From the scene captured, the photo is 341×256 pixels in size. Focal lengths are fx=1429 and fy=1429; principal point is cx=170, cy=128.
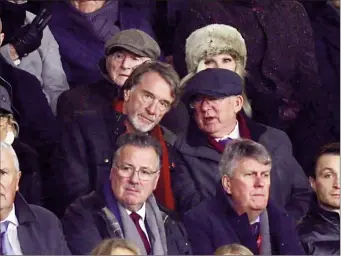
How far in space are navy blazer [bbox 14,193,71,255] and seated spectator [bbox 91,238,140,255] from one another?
0.79 feet

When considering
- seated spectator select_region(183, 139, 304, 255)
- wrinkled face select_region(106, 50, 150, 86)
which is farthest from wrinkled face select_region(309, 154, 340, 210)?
A: wrinkled face select_region(106, 50, 150, 86)

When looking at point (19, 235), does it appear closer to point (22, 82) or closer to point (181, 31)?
point (22, 82)

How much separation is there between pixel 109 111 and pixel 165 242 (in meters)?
0.69

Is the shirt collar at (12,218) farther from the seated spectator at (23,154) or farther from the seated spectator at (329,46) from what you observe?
the seated spectator at (329,46)

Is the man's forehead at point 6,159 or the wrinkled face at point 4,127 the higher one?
the wrinkled face at point 4,127

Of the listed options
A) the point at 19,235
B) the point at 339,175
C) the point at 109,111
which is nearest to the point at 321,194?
the point at 339,175

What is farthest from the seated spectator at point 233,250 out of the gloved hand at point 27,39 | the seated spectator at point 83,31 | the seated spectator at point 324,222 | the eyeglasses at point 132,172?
the gloved hand at point 27,39

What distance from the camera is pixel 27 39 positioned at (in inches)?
266

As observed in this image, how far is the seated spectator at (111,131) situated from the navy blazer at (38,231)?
0.32 m

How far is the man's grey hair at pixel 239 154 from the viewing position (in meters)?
6.43

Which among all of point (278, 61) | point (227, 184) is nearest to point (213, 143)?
point (227, 184)

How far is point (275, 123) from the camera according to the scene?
7145 mm

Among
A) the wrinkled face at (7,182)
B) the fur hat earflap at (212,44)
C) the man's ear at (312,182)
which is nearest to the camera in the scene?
the wrinkled face at (7,182)

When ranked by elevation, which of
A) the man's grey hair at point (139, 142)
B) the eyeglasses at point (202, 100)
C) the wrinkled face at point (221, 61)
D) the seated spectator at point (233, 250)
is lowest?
the seated spectator at point (233, 250)
